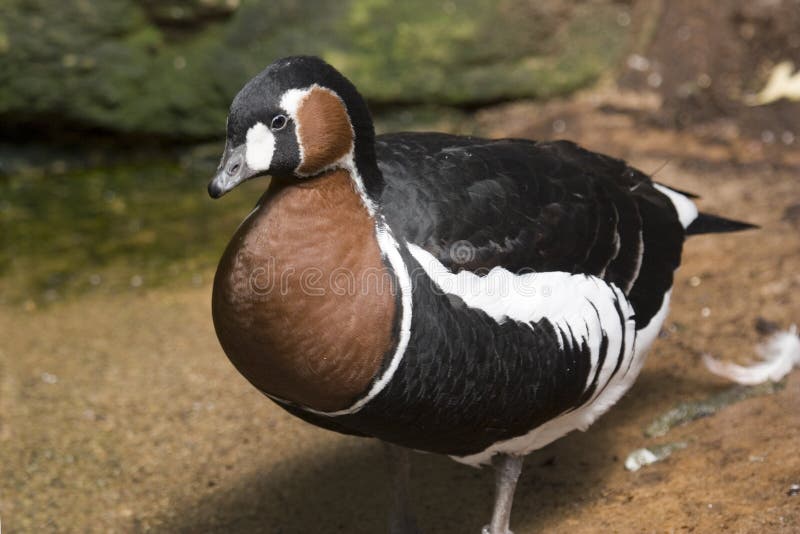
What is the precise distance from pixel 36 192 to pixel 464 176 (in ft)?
14.2

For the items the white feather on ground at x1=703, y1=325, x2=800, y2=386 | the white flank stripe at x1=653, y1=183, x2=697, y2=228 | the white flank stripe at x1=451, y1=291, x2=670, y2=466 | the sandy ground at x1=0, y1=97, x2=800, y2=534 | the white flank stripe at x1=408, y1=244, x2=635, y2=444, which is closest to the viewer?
the white flank stripe at x1=408, y1=244, x2=635, y2=444

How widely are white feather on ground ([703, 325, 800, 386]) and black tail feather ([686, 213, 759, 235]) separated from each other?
456 mm

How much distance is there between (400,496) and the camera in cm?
352

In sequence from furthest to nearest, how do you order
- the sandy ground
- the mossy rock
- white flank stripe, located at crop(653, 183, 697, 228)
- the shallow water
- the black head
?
the mossy rock < the shallow water < white flank stripe, located at crop(653, 183, 697, 228) < the sandy ground < the black head

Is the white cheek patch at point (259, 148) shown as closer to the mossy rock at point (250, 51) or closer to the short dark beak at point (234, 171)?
the short dark beak at point (234, 171)

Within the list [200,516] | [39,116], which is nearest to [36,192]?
[39,116]

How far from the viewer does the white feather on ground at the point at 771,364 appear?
3789 mm

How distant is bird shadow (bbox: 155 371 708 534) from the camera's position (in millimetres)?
3648

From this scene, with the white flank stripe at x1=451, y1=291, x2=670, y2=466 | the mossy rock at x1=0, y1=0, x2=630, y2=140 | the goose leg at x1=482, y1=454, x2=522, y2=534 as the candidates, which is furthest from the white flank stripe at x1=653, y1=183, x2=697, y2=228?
the mossy rock at x1=0, y1=0, x2=630, y2=140

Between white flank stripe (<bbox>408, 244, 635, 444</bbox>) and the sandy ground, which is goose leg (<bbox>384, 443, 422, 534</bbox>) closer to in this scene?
the sandy ground

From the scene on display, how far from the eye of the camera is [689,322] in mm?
4410

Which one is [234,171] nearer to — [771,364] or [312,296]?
[312,296]

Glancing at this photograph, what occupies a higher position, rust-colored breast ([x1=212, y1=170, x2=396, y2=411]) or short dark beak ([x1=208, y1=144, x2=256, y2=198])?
short dark beak ([x1=208, y1=144, x2=256, y2=198])

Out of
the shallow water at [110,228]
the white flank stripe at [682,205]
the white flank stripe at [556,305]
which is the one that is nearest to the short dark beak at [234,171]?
the white flank stripe at [556,305]
